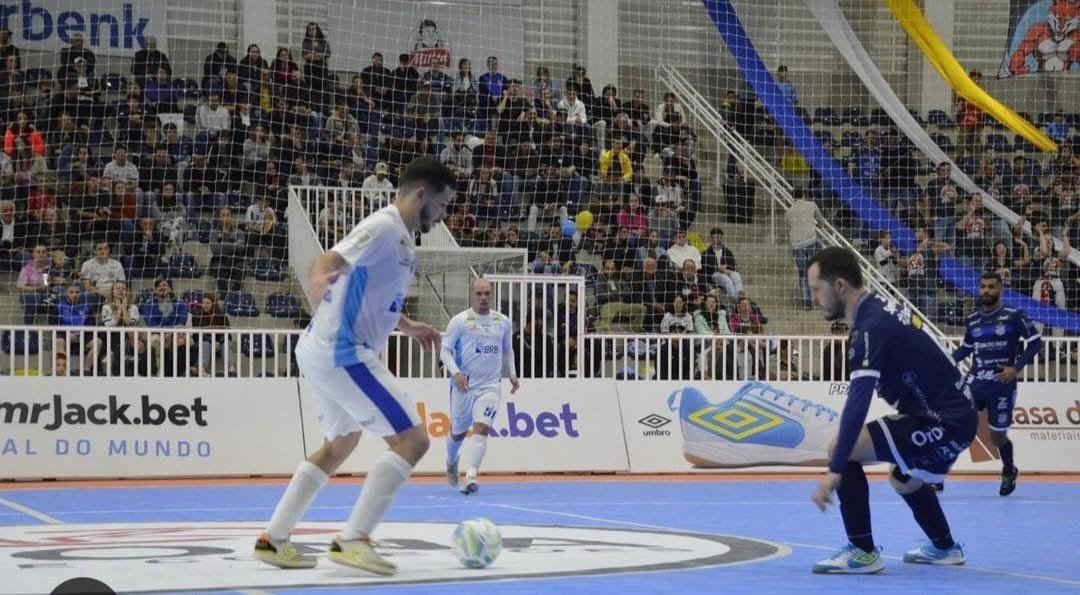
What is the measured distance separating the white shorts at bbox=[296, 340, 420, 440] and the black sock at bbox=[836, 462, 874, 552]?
2508 mm

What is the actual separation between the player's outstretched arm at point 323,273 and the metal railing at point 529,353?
11.8 metres

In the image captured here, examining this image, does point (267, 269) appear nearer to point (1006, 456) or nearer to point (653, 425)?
point (653, 425)

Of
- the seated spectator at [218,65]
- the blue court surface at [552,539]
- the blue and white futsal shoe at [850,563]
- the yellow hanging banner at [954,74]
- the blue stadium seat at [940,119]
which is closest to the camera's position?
the blue court surface at [552,539]

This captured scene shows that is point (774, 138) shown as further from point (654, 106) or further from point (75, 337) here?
point (75, 337)

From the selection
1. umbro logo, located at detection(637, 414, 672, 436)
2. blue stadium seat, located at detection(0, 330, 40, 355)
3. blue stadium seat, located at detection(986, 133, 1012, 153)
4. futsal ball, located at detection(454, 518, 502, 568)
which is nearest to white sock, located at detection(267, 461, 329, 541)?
futsal ball, located at detection(454, 518, 502, 568)

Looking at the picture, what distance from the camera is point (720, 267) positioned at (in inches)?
1002

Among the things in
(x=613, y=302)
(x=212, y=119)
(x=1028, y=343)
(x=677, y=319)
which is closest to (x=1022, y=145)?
(x=677, y=319)

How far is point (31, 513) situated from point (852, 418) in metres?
8.21

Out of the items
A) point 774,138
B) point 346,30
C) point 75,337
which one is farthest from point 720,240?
point 75,337

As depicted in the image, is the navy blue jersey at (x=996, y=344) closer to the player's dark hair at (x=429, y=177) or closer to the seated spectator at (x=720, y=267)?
the seated spectator at (x=720, y=267)

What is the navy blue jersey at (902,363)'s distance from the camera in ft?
26.9

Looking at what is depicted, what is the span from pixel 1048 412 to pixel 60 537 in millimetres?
15460

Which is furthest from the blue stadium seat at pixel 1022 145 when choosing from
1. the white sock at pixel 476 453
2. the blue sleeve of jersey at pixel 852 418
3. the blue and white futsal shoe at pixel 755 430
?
the blue sleeve of jersey at pixel 852 418

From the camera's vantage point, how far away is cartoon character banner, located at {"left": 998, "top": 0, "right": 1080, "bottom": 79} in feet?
94.7
